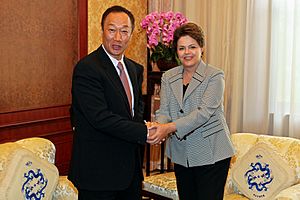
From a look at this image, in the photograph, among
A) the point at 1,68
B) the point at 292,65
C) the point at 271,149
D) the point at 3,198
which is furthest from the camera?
the point at 292,65

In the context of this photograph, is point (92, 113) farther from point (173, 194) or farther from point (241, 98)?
point (241, 98)

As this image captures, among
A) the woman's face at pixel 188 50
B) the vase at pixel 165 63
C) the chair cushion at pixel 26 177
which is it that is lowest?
the chair cushion at pixel 26 177

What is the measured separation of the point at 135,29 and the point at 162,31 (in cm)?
92

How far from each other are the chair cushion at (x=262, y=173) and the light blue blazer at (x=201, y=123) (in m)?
0.54

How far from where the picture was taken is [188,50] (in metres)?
2.43

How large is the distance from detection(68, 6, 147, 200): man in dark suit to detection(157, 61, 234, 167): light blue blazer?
315mm

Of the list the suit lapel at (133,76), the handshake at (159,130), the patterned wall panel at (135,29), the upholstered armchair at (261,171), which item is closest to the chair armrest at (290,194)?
the upholstered armchair at (261,171)

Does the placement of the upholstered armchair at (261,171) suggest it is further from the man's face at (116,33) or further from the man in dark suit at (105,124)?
the man's face at (116,33)

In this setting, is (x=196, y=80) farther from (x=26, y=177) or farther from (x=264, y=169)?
(x=26, y=177)

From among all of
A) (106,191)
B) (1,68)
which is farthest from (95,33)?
(106,191)

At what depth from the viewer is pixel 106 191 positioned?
2119 millimetres

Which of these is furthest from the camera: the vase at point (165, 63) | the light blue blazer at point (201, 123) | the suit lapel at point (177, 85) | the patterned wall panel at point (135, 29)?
the patterned wall panel at point (135, 29)

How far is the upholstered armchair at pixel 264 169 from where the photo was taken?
2.77 m

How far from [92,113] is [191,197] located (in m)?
0.85
